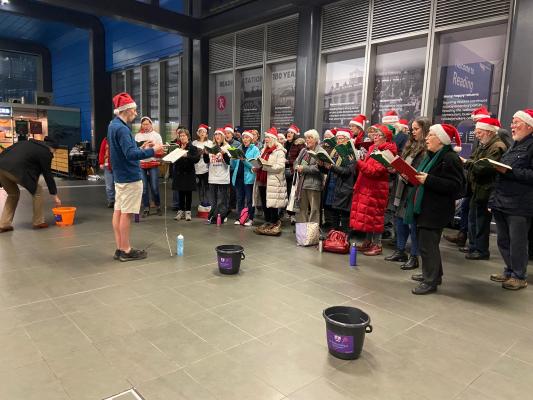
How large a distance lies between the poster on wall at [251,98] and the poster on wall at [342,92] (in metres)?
1.98

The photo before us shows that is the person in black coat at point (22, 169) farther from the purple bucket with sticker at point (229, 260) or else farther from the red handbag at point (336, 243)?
the red handbag at point (336, 243)

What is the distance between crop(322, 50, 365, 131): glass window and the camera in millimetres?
7613

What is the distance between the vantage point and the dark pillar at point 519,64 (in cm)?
515

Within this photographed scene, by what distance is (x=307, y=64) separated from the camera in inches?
314

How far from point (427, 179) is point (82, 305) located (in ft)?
9.55

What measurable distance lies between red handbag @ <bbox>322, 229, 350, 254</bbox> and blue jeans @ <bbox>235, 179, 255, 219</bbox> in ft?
5.49

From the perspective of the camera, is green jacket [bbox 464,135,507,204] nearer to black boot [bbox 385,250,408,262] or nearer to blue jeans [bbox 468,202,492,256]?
blue jeans [bbox 468,202,492,256]

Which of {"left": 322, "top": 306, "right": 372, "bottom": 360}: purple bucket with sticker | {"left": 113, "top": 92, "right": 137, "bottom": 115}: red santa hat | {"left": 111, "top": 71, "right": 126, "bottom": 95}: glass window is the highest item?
{"left": 111, "top": 71, "right": 126, "bottom": 95}: glass window

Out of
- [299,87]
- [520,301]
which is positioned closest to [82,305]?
[520,301]

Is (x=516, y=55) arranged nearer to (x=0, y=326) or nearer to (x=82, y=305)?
(x=82, y=305)

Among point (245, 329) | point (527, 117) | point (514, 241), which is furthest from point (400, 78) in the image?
point (245, 329)

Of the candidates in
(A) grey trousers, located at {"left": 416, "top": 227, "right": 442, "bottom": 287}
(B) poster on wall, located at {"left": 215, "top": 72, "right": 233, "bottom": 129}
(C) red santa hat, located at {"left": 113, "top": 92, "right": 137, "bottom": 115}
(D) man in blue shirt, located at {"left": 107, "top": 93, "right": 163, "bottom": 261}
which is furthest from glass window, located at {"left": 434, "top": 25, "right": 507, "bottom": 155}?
(B) poster on wall, located at {"left": 215, "top": 72, "right": 233, "bottom": 129}

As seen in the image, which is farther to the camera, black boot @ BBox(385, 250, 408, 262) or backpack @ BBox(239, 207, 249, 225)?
backpack @ BBox(239, 207, 249, 225)

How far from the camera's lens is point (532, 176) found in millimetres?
3328
